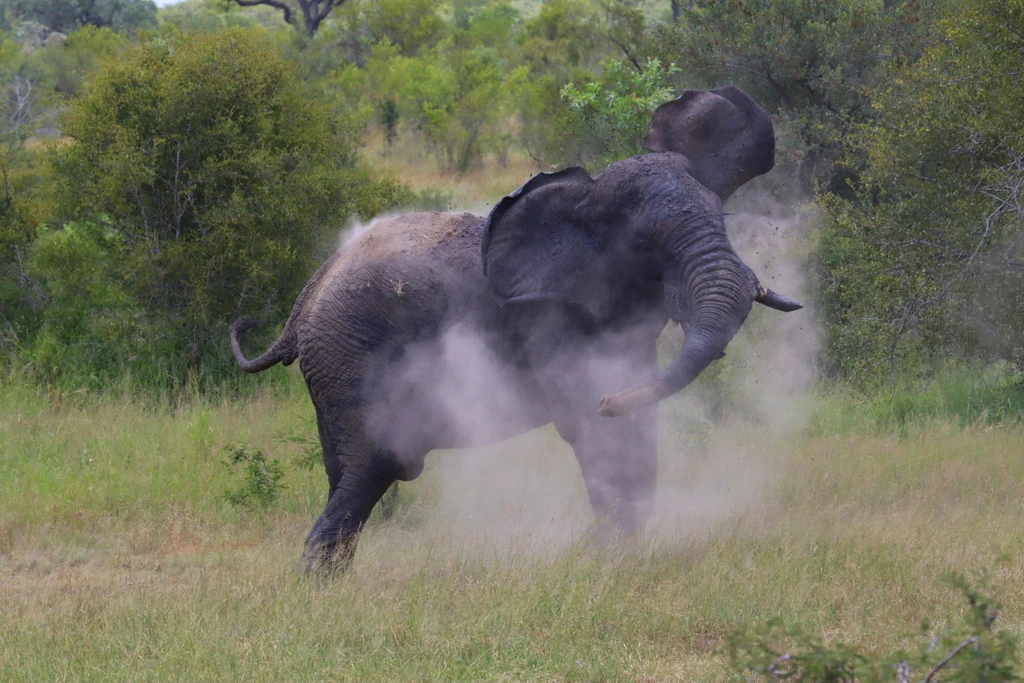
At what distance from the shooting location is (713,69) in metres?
17.8

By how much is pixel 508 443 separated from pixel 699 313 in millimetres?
Result: 4510

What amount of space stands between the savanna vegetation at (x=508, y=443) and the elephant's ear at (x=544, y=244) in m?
1.32

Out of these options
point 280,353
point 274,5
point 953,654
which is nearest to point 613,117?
point 280,353

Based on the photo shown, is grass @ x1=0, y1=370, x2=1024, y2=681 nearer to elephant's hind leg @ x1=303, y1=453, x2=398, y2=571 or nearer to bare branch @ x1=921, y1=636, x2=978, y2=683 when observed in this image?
elephant's hind leg @ x1=303, y1=453, x2=398, y2=571

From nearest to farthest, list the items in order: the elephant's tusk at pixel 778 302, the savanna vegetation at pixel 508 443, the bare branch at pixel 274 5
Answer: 1. the savanna vegetation at pixel 508 443
2. the elephant's tusk at pixel 778 302
3. the bare branch at pixel 274 5

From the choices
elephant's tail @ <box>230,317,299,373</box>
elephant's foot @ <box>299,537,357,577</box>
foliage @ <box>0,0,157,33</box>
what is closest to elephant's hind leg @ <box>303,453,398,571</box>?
elephant's foot @ <box>299,537,357,577</box>

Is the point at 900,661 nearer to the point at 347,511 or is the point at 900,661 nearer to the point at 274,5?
the point at 347,511

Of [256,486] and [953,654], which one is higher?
[953,654]

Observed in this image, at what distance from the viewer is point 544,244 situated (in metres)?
6.59

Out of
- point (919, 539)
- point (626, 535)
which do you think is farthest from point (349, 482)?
point (919, 539)

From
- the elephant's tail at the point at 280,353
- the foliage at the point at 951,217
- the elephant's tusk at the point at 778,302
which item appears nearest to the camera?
the elephant's tusk at the point at 778,302

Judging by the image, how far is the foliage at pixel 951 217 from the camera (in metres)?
9.97

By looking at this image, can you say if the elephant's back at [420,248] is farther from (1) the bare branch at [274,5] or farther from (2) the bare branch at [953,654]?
(1) the bare branch at [274,5]

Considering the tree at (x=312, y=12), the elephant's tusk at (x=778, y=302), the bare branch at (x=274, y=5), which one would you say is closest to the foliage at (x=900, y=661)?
the elephant's tusk at (x=778, y=302)
